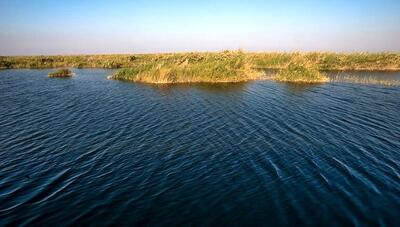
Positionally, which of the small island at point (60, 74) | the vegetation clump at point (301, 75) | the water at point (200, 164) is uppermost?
the vegetation clump at point (301, 75)

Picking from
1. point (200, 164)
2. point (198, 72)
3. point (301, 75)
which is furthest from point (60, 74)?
point (200, 164)

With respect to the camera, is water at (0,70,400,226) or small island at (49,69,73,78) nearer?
water at (0,70,400,226)

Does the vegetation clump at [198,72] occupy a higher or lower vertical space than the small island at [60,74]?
higher

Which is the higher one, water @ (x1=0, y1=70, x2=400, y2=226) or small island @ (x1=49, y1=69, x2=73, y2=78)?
small island @ (x1=49, y1=69, x2=73, y2=78)

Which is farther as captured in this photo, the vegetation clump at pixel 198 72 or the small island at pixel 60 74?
the small island at pixel 60 74

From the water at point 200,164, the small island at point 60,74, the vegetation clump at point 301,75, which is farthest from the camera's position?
the small island at point 60,74

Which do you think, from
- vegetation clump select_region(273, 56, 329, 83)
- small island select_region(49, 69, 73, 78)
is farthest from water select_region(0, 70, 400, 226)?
small island select_region(49, 69, 73, 78)

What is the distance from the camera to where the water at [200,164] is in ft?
27.6

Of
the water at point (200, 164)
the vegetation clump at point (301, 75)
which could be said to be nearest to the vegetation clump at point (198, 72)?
the vegetation clump at point (301, 75)

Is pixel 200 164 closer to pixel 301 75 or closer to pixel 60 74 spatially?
pixel 301 75

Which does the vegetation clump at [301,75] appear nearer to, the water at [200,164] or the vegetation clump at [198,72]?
the vegetation clump at [198,72]

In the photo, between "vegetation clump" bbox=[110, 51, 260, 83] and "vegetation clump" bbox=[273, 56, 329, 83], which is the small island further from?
"vegetation clump" bbox=[273, 56, 329, 83]

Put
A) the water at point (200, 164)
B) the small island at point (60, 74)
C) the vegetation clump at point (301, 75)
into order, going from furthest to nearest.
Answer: the small island at point (60, 74)
the vegetation clump at point (301, 75)
the water at point (200, 164)

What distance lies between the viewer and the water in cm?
842
